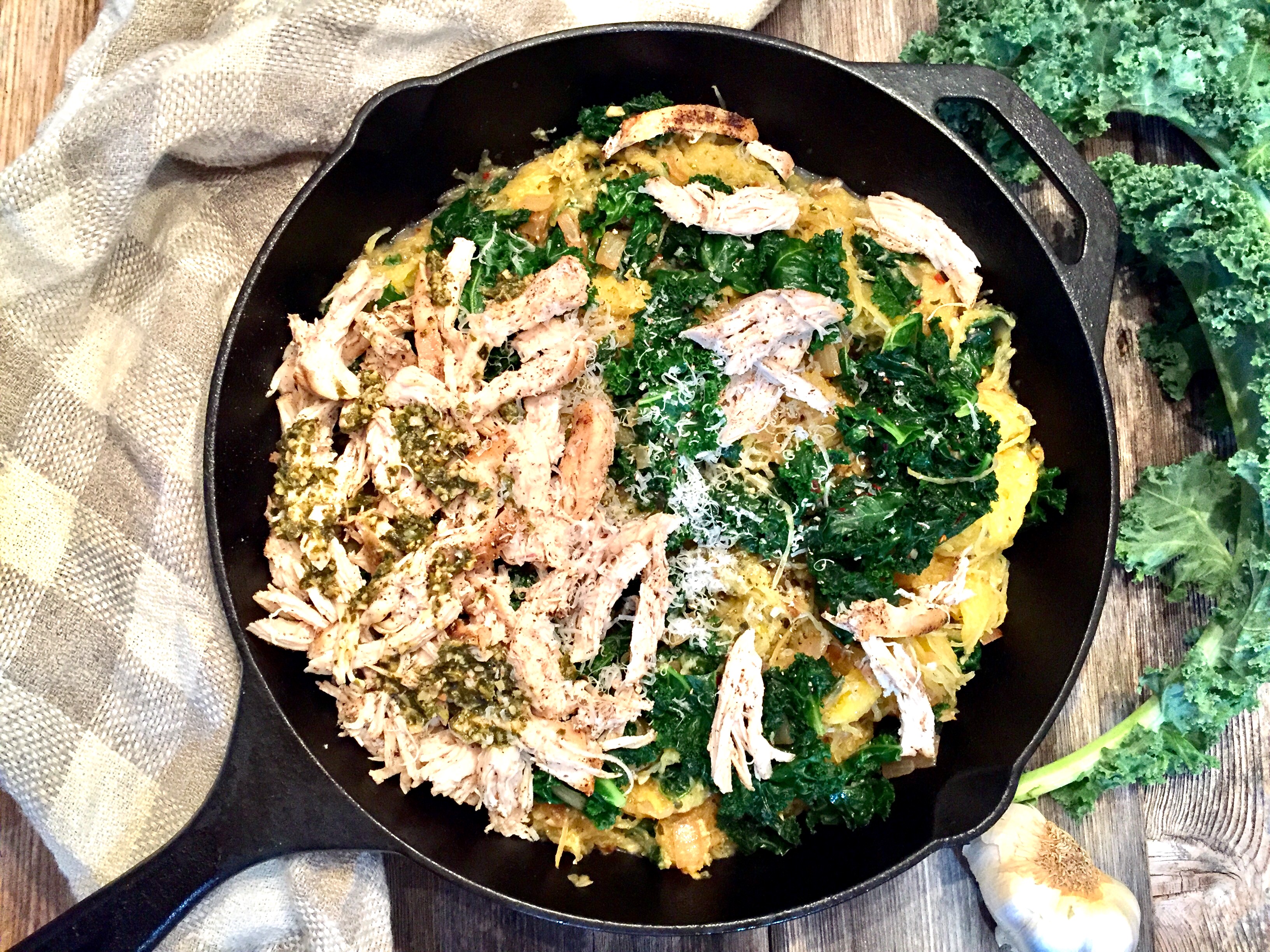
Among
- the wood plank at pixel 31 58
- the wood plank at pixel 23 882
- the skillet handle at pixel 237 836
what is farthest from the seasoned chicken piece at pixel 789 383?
the wood plank at pixel 23 882

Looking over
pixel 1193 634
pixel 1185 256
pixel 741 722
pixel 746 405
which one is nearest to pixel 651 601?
pixel 741 722

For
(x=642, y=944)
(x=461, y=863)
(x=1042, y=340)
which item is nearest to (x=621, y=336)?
(x=1042, y=340)

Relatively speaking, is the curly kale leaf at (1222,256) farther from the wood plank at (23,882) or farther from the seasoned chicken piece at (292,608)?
the wood plank at (23,882)

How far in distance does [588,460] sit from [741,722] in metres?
1.12

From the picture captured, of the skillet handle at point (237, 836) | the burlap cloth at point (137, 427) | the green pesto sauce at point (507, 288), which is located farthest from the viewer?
the green pesto sauce at point (507, 288)

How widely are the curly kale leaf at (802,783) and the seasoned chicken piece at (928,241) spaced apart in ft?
5.42

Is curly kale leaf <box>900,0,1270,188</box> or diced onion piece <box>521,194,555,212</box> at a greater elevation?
curly kale leaf <box>900,0,1270,188</box>

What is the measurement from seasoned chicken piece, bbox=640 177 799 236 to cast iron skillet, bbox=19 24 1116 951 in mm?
479

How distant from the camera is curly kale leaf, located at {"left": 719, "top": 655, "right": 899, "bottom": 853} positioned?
3.56 meters

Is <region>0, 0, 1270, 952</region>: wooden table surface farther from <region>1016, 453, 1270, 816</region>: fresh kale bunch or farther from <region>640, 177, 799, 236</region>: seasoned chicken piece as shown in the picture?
<region>640, 177, 799, 236</region>: seasoned chicken piece

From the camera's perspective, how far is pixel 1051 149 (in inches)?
138

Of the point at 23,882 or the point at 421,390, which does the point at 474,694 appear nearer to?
the point at 421,390

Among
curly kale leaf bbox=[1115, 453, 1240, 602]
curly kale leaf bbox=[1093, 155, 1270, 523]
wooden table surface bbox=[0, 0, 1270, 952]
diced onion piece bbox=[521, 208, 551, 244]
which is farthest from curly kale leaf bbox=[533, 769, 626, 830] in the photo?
curly kale leaf bbox=[1093, 155, 1270, 523]

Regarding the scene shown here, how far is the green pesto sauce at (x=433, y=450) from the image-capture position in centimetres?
343
